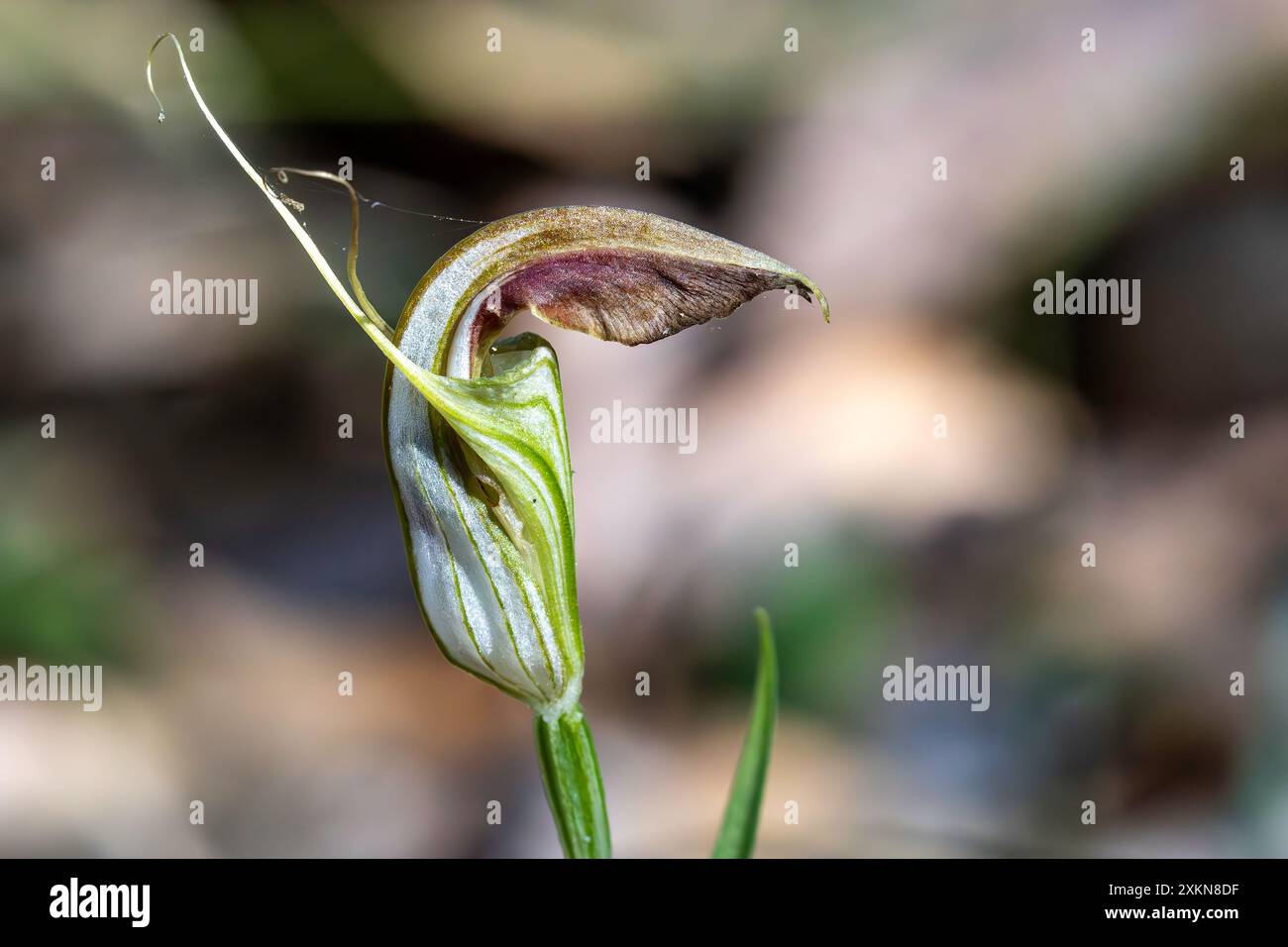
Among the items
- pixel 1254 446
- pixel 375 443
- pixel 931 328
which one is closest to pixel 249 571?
pixel 375 443

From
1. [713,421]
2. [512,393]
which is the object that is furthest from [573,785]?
[713,421]

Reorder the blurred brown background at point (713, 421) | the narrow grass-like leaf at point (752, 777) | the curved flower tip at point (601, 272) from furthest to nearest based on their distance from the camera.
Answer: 1. the blurred brown background at point (713, 421)
2. the narrow grass-like leaf at point (752, 777)
3. the curved flower tip at point (601, 272)

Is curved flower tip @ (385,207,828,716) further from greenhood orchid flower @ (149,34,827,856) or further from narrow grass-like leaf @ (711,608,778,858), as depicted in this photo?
narrow grass-like leaf @ (711,608,778,858)

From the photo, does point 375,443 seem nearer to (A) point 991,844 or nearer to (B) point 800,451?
(B) point 800,451

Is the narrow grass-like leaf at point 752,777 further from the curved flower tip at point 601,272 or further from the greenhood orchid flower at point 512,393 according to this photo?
the curved flower tip at point 601,272

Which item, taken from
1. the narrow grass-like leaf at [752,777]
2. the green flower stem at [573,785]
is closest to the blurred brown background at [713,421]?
the narrow grass-like leaf at [752,777]
